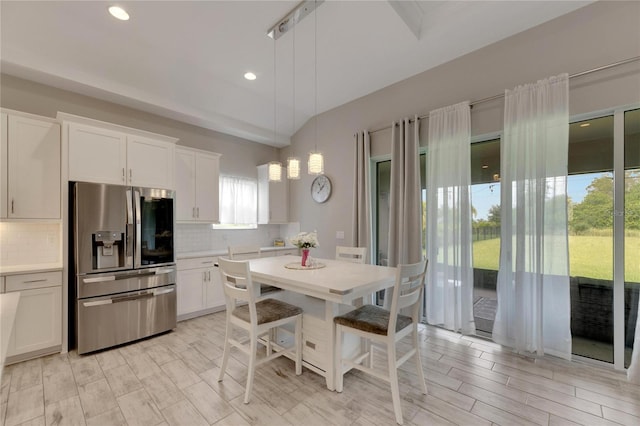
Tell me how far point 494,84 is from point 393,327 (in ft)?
9.28

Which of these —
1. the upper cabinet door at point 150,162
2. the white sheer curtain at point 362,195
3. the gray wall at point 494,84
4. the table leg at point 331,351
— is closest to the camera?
the table leg at point 331,351

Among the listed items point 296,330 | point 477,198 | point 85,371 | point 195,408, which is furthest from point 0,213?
point 477,198

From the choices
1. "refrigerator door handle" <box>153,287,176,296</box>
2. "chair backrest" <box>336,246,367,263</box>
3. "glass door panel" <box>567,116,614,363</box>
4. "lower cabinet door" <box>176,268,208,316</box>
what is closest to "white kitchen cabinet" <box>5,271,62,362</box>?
"refrigerator door handle" <box>153,287,176,296</box>

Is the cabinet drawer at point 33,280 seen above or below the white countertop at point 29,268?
below

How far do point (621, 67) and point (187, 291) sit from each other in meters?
5.19

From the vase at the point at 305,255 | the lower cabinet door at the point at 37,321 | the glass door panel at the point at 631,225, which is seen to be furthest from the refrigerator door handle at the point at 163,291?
the glass door panel at the point at 631,225

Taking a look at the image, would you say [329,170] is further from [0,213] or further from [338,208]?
[0,213]

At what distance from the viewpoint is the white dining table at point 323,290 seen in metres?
1.97

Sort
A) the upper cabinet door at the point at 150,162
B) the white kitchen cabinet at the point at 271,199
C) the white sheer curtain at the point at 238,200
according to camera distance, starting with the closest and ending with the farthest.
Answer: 1. the upper cabinet door at the point at 150,162
2. the white sheer curtain at the point at 238,200
3. the white kitchen cabinet at the point at 271,199

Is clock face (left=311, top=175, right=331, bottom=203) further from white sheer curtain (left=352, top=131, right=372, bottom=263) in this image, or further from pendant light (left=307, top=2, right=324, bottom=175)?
pendant light (left=307, top=2, right=324, bottom=175)

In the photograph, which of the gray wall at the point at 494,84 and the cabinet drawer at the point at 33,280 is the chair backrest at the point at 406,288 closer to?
the gray wall at the point at 494,84

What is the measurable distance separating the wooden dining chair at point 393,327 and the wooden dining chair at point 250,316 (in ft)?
1.44

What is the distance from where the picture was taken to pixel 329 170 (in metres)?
4.63

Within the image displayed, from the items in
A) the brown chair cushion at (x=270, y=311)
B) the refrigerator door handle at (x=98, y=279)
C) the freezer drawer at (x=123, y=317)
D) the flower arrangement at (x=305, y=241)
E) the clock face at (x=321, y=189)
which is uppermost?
the clock face at (x=321, y=189)
